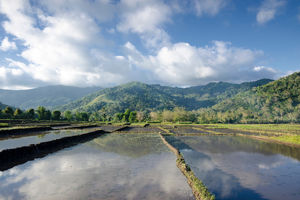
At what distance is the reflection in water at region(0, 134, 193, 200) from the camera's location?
12156 millimetres

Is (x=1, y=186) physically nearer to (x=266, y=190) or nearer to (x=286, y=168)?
(x=266, y=190)

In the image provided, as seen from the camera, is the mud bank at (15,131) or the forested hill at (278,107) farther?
the forested hill at (278,107)

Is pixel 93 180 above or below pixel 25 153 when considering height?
below

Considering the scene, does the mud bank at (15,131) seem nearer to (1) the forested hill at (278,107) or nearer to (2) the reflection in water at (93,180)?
(2) the reflection in water at (93,180)

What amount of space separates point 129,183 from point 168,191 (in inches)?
124

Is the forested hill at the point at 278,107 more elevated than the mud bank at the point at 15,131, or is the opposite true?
the forested hill at the point at 278,107

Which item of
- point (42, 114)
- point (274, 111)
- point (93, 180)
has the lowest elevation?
point (93, 180)

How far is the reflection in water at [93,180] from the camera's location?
1216 centimetres

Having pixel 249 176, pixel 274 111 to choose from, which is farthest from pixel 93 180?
pixel 274 111

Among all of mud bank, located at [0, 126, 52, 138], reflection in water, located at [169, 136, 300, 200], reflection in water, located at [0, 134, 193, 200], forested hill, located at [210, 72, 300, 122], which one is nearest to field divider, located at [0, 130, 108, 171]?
reflection in water, located at [0, 134, 193, 200]

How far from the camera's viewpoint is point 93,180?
14492 mm

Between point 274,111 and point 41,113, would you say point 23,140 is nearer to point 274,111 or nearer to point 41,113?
point 41,113

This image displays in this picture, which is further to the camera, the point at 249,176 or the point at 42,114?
the point at 42,114

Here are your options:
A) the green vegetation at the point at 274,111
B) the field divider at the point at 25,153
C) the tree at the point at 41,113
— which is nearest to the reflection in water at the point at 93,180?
the field divider at the point at 25,153
